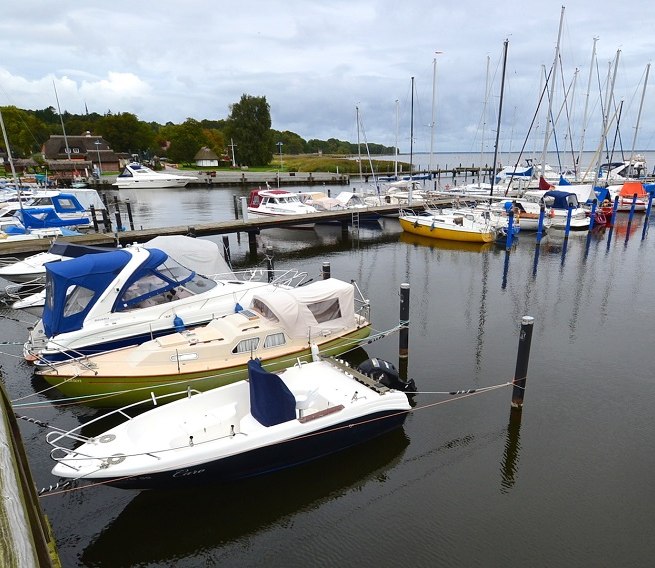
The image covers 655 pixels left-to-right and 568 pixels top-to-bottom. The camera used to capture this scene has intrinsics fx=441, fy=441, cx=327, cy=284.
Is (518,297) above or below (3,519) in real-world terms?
below

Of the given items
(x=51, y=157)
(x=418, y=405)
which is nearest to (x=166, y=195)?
(x=51, y=157)

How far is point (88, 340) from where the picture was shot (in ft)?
37.4

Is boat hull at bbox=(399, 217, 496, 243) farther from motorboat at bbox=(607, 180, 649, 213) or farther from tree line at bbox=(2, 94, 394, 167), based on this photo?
tree line at bbox=(2, 94, 394, 167)

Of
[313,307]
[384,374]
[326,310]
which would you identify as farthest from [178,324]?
[384,374]

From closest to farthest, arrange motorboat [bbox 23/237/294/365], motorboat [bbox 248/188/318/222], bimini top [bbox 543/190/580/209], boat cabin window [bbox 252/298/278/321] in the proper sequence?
1. motorboat [bbox 23/237/294/365]
2. boat cabin window [bbox 252/298/278/321]
3. bimini top [bbox 543/190/580/209]
4. motorboat [bbox 248/188/318/222]

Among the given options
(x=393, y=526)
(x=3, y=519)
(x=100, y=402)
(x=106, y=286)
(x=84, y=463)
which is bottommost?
(x=393, y=526)

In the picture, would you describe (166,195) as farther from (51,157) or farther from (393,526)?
(393,526)

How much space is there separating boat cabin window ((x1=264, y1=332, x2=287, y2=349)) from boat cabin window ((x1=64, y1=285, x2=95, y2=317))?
4.90 m

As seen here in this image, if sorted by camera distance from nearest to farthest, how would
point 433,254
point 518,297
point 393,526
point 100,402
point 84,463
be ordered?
point 84,463, point 393,526, point 100,402, point 518,297, point 433,254

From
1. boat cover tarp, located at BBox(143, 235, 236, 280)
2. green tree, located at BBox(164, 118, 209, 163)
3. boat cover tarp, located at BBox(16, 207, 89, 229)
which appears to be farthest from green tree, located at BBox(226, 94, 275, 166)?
boat cover tarp, located at BBox(143, 235, 236, 280)

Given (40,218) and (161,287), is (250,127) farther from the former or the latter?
(161,287)

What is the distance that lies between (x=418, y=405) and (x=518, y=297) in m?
10.6

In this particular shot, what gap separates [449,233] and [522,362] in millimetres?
20663

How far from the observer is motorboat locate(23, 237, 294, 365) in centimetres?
1143
